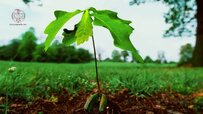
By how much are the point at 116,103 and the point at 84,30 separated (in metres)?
1.27

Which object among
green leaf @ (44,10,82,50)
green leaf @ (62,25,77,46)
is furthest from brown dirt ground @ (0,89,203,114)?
green leaf @ (44,10,82,50)

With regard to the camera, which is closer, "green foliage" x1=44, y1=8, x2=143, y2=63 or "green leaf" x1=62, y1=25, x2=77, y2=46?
"green foliage" x1=44, y1=8, x2=143, y2=63

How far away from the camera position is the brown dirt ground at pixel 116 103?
8.34ft

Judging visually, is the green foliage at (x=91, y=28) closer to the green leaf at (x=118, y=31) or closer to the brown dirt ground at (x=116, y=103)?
the green leaf at (x=118, y=31)

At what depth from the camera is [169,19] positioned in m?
19.6

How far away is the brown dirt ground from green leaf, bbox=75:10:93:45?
1184 mm

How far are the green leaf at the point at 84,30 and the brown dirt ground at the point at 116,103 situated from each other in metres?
1.18

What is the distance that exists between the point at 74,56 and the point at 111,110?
28.5m

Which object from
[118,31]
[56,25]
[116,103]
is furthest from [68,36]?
[116,103]

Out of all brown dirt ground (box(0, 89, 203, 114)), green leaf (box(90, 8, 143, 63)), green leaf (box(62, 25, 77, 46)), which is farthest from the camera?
brown dirt ground (box(0, 89, 203, 114))

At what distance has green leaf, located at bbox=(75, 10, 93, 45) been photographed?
3.85 ft

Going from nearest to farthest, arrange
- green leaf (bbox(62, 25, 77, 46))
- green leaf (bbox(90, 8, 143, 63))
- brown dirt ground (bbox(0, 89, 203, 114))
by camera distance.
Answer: green leaf (bbox(90, 8, 143, 63)), green leaf (bbox(62, 25, 77, 46)), brown dirt ground (bbox(0, 89, 203, 114))

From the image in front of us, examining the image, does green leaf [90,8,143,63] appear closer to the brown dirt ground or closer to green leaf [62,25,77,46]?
green leaf [62,25,77,46]

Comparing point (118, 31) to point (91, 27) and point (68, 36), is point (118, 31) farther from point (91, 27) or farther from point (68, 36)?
point (68, 36)
